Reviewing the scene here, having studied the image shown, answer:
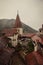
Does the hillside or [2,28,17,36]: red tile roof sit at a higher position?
the hillside

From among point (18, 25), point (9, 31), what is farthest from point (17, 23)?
point (9, 31)

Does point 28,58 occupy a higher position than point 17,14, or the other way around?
point 17,14

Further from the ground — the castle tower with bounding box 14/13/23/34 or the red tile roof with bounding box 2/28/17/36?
the castle tower with bounding box 14/13/23/34

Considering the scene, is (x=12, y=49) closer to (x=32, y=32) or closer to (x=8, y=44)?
(x=8, y=44)

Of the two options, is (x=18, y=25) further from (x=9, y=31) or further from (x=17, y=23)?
(x=9, y=31)

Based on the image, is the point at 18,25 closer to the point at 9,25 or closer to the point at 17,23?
the point at 17,23

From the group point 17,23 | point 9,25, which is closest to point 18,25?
point 17,23

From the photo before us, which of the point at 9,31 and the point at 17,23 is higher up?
the point at 17,23

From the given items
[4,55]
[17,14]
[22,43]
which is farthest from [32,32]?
[4,55]

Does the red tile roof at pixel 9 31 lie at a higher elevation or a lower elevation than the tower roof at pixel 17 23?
lower

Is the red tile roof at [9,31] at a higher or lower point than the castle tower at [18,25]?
lower

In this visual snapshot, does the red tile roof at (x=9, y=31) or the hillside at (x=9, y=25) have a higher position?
the hillside at (x=9, y=25)
